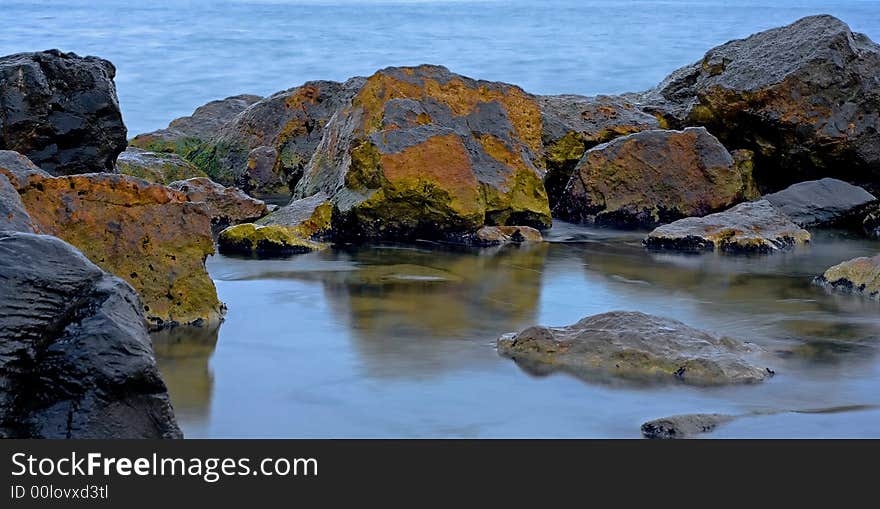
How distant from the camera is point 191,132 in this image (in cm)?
1564

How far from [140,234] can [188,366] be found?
1.09 meters

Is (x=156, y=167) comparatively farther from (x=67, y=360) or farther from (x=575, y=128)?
(x=67, y=360)

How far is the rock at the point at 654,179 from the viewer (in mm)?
10898

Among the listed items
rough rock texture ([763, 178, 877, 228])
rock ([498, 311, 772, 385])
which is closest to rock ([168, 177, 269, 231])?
rough rock texture ([763, 178, 877, 228])

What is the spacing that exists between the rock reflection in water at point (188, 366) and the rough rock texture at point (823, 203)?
19.3ft

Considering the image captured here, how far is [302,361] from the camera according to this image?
6.09 m

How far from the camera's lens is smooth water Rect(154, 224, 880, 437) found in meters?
5.06

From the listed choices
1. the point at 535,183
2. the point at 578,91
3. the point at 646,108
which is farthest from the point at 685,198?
the point at 578,91

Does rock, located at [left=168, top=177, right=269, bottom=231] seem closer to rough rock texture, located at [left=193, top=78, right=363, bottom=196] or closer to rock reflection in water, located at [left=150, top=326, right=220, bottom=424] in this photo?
rough rock texture, located at [left=193, top=78, right=363, bottom=196]

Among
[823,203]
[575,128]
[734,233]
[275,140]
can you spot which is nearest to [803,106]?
[823,203]

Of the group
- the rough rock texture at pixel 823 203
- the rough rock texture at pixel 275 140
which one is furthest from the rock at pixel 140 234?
the rough rock texture at pixel 275 140

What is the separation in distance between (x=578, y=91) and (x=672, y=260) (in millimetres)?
21111

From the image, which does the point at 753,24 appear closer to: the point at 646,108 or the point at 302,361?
the point at 646,108

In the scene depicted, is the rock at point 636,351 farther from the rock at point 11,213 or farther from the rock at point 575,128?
the rock at point 575,128
